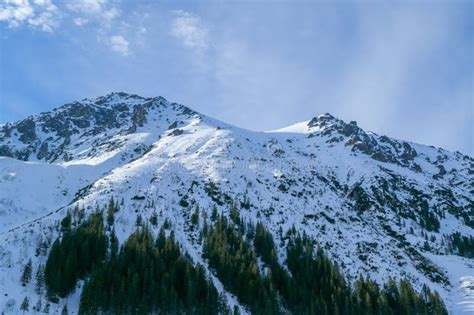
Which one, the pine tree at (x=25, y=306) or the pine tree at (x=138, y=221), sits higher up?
the pine tree at (x=138, y=221)

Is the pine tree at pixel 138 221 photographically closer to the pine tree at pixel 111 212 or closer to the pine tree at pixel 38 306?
the pine tree at pixel 111 212

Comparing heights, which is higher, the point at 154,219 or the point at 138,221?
the point at 154,219

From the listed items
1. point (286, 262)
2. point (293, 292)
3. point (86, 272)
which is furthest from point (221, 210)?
point (86, 272)

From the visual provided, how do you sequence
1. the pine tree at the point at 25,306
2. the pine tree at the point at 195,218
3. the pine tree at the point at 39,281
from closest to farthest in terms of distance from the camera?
the pine tree at the point at 25,306 → the pine tree at the point at 39,281 → the pine tree at the point at 195,218

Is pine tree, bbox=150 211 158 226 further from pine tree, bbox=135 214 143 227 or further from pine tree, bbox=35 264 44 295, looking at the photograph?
pine tree, bbox=35 264 44 295

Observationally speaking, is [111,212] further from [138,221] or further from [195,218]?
[195,218]

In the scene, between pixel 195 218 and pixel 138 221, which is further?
pixel 195 218

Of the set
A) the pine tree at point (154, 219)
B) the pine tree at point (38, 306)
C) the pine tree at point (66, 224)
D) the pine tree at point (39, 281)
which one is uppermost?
the pine tree at point (154, 219)

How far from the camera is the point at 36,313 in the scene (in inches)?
4016

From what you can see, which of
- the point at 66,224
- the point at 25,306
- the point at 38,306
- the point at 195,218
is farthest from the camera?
the point at 195,218

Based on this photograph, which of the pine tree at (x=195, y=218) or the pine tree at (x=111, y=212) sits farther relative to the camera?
the pine tree at (x=195, y=218)

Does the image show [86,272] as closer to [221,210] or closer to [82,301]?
[82,301]

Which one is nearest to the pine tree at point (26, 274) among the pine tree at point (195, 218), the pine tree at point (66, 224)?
the pine tree at point (66, 224)

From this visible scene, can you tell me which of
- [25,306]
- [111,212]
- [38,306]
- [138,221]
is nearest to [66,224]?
[111,212]
